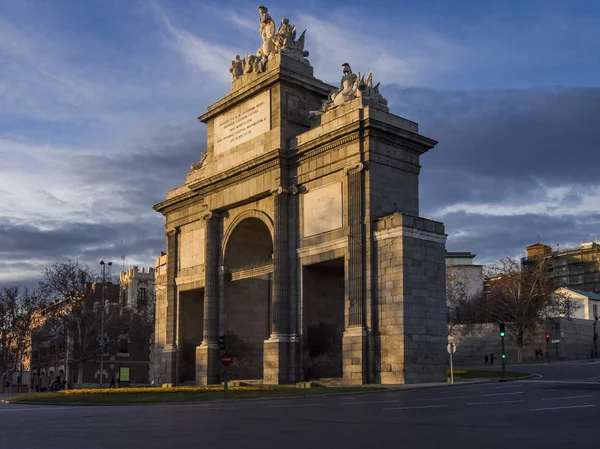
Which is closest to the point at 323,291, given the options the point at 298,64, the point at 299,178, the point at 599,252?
the point at 299,178

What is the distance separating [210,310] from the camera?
5059 centimetres

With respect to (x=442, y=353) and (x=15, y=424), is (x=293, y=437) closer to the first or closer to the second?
(x=15, y=424)

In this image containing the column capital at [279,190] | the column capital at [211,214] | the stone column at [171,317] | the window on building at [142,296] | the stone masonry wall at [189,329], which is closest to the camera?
the column capital at [279,190]

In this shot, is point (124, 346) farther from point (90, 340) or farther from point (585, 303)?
point (585, 303)

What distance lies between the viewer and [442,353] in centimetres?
3900

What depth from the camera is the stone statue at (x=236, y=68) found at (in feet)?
168

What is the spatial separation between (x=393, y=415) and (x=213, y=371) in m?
32.3

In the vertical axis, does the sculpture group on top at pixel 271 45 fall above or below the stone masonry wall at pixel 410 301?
above

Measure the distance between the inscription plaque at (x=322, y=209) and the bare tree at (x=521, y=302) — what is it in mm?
41924

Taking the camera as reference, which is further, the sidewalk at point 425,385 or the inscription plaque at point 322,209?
the inscription plaque at point 322,209

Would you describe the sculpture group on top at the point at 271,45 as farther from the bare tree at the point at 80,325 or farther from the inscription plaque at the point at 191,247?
the bare tree at the point at 80,325

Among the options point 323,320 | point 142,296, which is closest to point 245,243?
point 323,320

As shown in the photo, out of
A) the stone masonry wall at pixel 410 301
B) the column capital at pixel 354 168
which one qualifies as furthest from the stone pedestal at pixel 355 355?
the column capital at pixel 354 168

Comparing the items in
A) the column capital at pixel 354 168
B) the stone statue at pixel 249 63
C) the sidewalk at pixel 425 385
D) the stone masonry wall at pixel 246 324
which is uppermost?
the stone statue at pixel 249 63
